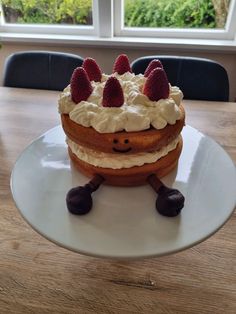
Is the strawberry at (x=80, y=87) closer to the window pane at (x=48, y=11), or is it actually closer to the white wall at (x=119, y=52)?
the white wall at (x=119, y=52)

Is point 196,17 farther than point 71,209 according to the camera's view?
Yes

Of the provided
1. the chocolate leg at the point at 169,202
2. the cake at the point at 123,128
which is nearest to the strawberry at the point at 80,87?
the cake at the point at 123,128

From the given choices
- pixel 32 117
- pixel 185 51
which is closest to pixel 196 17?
pixel 185 51

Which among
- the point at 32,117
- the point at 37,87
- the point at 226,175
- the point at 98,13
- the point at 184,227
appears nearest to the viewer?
the point at 184,227

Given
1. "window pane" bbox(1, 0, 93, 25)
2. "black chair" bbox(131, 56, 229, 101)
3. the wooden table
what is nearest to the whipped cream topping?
the wooden table

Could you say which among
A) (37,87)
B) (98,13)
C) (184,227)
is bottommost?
(37,87)

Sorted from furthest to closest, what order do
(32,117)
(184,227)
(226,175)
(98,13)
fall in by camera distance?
(98,13) → (32,117) → (226,175) → (184,227)

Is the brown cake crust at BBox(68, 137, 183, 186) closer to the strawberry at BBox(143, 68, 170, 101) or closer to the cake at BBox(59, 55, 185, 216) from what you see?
the cake at BBox(59, 55, 185, 216)

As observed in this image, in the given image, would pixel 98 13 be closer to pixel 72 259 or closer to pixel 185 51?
pixel 185 51
